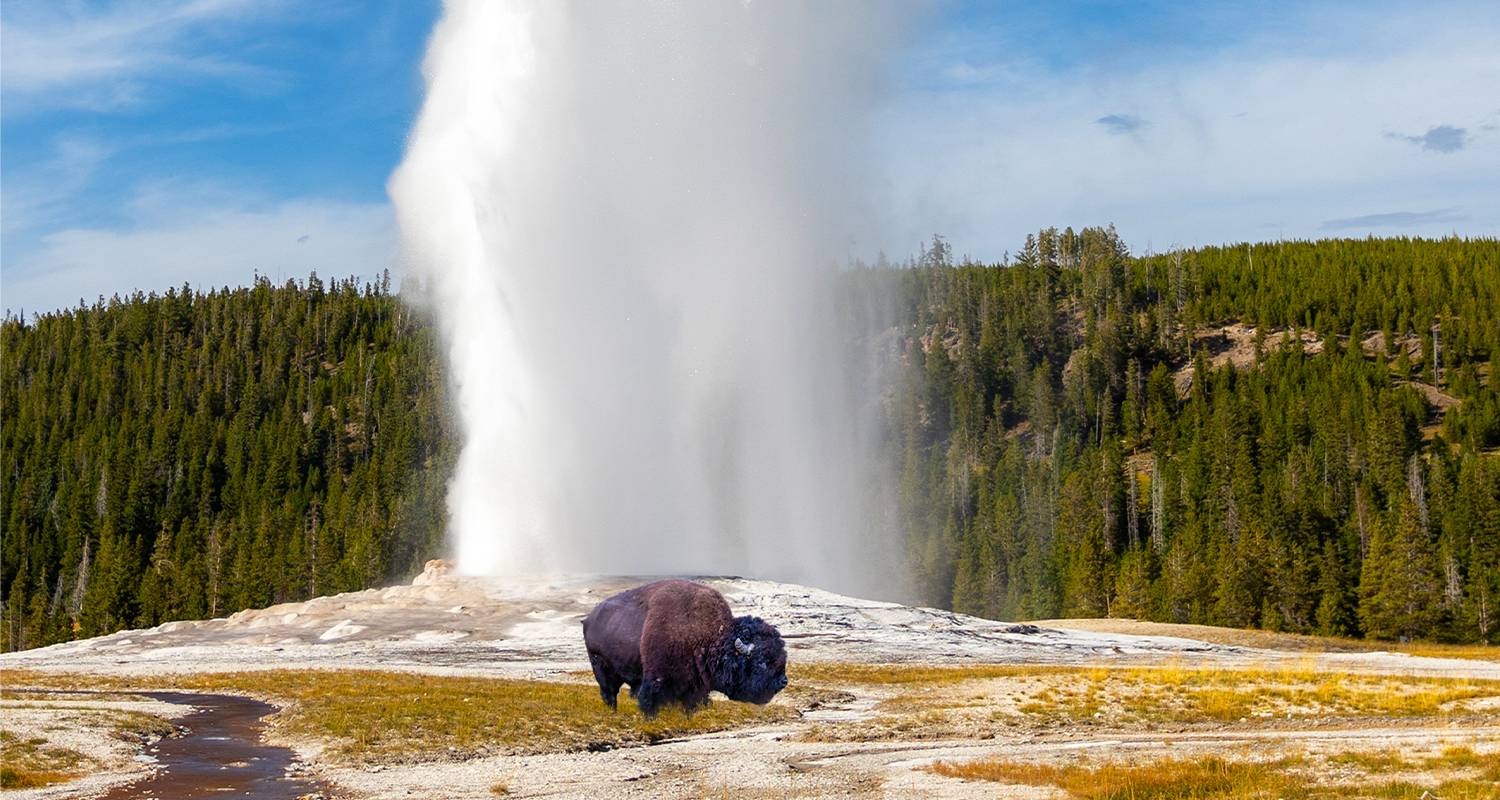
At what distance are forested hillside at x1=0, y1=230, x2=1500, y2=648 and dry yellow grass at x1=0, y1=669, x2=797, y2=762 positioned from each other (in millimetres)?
53776

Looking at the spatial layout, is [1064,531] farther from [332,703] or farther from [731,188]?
[332,703]

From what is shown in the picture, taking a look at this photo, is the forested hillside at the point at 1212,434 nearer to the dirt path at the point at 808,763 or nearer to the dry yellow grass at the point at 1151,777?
the dirt path at the point at 808,763

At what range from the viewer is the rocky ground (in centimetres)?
1952

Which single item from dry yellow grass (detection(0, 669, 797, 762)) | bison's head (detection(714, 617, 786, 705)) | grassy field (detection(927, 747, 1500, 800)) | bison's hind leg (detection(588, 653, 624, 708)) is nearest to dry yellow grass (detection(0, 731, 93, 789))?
dry yellow grass (detection(0, 669, 797, 762))

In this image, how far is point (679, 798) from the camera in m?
17.4

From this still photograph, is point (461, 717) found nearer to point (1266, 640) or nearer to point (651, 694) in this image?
point (651, 694)

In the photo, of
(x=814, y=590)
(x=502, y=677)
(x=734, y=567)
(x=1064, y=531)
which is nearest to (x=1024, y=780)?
(x=502, y=677)

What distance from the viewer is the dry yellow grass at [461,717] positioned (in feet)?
76.1

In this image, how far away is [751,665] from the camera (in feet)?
48.0

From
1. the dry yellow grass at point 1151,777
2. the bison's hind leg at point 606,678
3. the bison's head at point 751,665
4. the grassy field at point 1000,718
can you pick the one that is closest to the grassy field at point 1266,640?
the grassy field at point 1000,718

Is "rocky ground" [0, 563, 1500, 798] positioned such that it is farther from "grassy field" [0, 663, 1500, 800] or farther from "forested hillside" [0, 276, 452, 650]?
"forested hillside" [0, 276, 452, 650]

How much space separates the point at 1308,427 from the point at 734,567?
2668 inches

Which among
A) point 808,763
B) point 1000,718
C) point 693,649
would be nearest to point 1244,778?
point 808,763

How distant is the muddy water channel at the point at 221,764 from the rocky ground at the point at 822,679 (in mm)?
698
